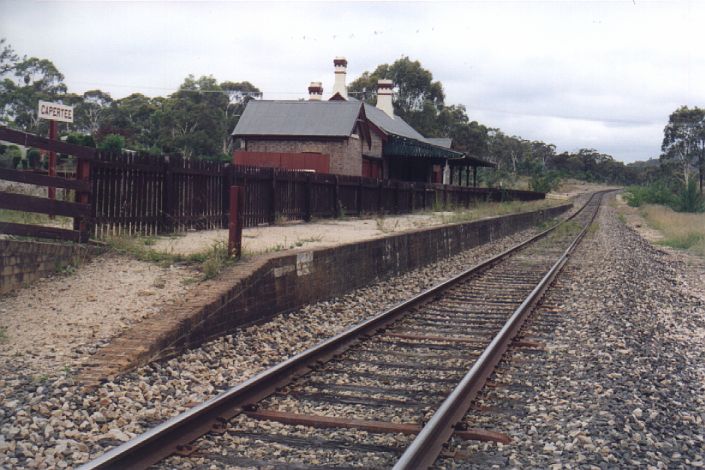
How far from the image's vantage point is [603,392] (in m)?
6.06

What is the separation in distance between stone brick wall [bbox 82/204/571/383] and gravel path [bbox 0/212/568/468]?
15 centimetres

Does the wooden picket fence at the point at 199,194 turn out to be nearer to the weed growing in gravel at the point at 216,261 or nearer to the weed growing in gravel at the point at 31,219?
the weed growing in gravel at the point at 31,219

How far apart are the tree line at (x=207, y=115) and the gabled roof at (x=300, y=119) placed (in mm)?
14450

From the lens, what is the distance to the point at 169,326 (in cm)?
687

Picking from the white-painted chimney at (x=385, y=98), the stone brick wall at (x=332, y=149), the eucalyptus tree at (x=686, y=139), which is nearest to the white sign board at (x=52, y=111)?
→ the stone brick wall at (x=332, y=149)

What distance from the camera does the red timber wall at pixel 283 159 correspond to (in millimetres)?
35125

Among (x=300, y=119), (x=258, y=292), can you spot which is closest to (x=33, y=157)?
(x=300, y=119)

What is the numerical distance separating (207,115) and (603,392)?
207 ft

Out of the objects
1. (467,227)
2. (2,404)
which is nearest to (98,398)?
(2,404)

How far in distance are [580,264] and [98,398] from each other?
13.3 m

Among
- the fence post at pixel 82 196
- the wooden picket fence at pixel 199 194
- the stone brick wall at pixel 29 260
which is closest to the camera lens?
the stone brick wall at pixel 29 260

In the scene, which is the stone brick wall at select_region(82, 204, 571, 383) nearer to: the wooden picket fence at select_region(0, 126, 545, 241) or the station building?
the wooden picket fence at select_region(0, 126, 545, 241)

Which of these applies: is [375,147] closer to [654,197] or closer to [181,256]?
[654,197]

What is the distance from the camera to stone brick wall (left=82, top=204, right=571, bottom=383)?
6.48 meters
